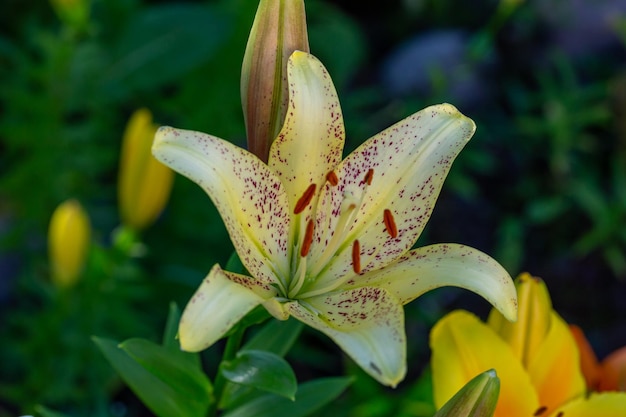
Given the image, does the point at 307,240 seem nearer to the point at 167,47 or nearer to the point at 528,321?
the point at 528,321

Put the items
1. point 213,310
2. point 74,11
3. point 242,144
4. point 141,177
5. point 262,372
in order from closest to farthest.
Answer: point 213,310 → point 262,372 → point 141,177 → point 74,11 → point 242,144

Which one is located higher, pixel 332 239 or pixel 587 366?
pixel 332 239

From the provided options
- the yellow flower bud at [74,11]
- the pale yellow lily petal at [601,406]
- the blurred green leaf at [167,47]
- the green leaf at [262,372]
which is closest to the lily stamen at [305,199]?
the green leaf at [262,372]

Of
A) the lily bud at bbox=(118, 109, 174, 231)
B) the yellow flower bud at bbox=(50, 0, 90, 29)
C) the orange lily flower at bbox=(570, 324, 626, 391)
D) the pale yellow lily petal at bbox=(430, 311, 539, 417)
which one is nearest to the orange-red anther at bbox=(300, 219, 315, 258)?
the pale yellow lily petal at bbox=(430, 311, 539, 417)

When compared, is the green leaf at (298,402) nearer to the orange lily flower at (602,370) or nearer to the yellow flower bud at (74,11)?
the orange lily flower at (602,370)

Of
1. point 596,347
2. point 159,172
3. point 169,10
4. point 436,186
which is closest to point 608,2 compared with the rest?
point 596,347

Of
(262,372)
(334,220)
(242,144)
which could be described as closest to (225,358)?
A: (262,372)
